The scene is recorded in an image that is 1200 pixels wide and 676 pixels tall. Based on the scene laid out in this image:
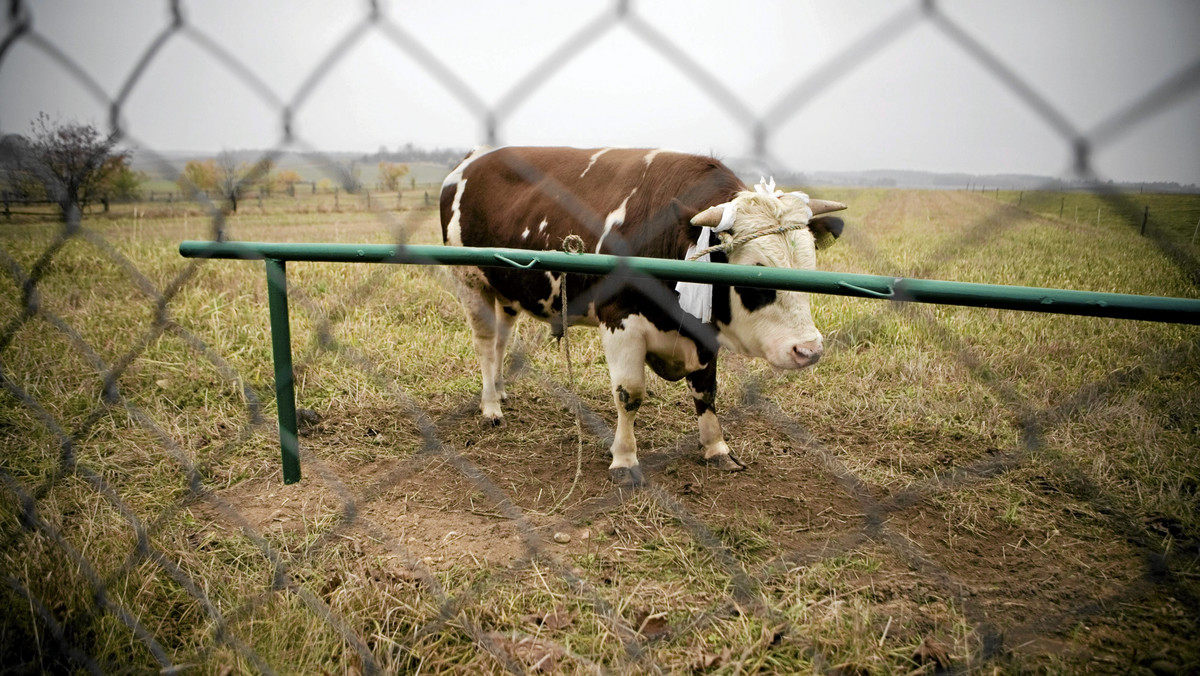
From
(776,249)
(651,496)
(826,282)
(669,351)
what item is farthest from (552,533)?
(826,282)

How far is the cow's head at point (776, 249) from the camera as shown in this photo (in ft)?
7.44

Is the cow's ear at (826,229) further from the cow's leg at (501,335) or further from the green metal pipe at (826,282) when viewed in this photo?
the cow's leg at (501,335)

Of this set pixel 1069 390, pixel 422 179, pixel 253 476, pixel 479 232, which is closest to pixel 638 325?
pixel 479 232

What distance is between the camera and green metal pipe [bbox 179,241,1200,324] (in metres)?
0.93

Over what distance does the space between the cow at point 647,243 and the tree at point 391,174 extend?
20.9 inches

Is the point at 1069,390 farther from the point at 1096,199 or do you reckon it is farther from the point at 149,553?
the point at 149,553

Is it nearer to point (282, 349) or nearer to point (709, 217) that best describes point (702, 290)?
point (709, 217)

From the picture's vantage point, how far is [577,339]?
4.91 m

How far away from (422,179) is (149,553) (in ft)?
5.19

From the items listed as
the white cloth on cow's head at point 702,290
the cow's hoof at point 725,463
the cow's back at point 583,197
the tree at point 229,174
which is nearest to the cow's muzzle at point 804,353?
the white cloth on cow's head at point 702,290

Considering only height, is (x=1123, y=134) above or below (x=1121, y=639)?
above

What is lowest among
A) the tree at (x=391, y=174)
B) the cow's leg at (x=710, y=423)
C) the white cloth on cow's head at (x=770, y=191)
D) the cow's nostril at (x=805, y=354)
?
the cow's leg at (x=710, y=423)

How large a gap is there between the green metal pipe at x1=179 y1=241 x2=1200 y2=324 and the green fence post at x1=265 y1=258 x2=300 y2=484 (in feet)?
1.01

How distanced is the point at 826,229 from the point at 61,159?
233cm
